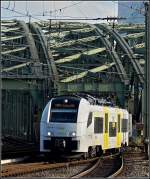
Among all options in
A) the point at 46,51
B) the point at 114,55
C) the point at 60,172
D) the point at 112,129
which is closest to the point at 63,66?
the point at 46,51

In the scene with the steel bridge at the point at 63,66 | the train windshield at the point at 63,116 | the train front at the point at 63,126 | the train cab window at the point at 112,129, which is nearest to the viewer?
the train front at the point at 63,126

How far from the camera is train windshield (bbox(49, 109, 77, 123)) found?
25.8 m

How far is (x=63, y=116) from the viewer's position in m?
26.0

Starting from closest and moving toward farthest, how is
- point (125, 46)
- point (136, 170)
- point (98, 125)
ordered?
point (136, 170) < point (98, 125) < point (125, 46)

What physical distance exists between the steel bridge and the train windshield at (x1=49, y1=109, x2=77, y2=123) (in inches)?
954

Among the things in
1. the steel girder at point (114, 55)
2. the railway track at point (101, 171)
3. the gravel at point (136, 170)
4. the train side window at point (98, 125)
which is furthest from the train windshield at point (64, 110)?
the steel girder at point (114, 55)

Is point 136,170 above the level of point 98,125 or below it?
below

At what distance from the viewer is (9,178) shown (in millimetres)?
16344

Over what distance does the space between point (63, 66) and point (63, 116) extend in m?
40.2

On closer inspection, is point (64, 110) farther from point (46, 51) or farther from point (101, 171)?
point (46, 51)

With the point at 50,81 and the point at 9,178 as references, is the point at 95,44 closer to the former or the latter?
the point at 50,81

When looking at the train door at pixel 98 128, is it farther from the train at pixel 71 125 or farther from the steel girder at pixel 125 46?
the steel girder at pixel 125 46

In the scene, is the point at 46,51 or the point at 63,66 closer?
the point at 63,66

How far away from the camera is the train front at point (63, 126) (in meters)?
25.2
